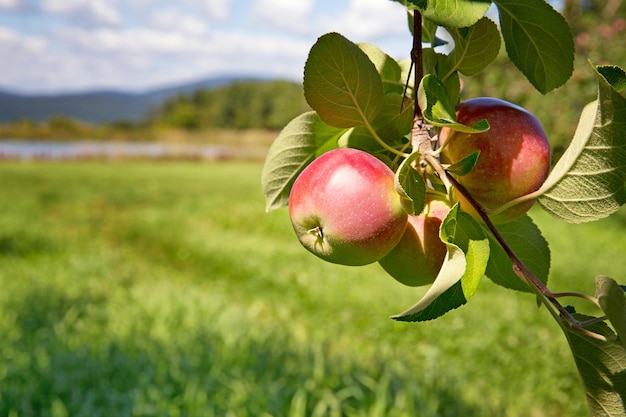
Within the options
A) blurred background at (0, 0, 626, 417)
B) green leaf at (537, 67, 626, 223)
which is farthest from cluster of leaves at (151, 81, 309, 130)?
green leaf at (537, 67, 626, 223)

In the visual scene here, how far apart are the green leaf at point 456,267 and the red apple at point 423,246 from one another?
0.12 ft

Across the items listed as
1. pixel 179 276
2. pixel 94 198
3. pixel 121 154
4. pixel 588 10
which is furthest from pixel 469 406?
pixel 121 154

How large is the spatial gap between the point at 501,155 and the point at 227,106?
99.5 ft

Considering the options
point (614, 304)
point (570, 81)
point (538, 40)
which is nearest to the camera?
point (614, 304)

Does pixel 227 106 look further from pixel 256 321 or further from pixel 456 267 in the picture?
pixel 456 267

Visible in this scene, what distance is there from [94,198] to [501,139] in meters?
7.88

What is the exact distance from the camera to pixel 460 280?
1.13 feet

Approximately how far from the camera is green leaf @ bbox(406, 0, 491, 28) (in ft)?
1.11

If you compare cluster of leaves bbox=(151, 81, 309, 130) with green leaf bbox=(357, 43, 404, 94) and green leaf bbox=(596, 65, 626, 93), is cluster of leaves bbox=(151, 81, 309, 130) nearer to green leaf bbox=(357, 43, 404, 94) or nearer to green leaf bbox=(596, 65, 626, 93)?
A: green leaf bbox=(357, 43, 404, 94)

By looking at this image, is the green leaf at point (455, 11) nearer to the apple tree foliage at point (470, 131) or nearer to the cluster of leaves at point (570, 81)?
the apple tree foliage at point (470, 131)

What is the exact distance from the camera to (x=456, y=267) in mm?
328

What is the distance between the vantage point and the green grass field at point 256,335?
6.71ft

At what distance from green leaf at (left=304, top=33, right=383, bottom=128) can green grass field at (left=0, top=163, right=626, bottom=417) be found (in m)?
1.63

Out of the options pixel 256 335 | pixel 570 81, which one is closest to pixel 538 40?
pixel 256 335
